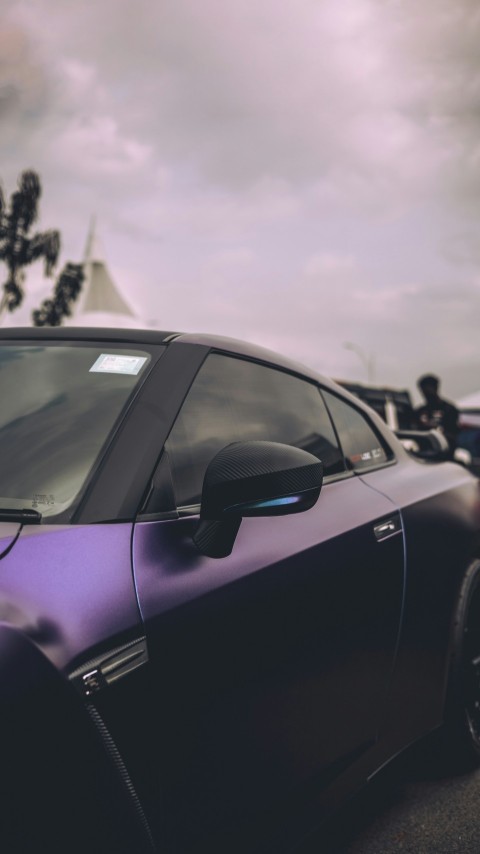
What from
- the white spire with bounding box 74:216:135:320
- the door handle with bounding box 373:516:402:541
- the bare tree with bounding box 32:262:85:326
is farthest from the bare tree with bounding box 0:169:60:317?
the door handle with bounding box 373:516:402:541

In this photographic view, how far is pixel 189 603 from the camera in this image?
1.59 meters

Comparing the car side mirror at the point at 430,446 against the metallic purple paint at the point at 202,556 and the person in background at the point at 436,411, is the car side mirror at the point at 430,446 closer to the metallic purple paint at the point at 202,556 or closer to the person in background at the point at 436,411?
the metallic purple paint at the point at 202,556

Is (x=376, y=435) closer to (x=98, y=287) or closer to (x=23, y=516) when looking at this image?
(x=23, y=516)

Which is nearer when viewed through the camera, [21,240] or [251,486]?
[251,486]

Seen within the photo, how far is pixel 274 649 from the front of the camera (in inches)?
71.1

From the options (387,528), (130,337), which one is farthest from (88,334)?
(387,528)

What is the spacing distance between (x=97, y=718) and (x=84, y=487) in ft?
1.51

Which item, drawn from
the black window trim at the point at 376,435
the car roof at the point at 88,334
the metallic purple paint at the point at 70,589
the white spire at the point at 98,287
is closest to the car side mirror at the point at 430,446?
the black window trim at the point at 376,435

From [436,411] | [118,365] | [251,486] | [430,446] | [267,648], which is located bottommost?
[436,411]

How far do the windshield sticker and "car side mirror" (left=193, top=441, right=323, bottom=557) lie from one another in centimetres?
40

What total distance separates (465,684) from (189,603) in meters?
1.66

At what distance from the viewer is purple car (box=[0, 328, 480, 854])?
1304mm

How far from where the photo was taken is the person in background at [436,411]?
9.12 m

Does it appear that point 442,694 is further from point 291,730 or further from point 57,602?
point 57,602
